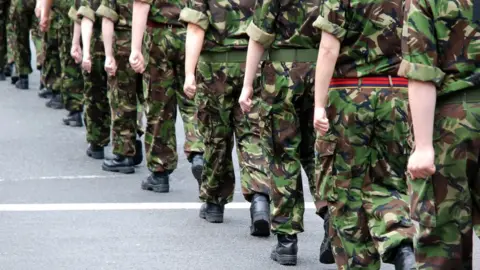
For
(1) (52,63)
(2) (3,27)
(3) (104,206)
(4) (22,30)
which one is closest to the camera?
(3) (104,206)

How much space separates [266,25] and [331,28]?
3.59 feet

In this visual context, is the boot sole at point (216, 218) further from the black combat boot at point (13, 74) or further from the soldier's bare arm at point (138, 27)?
the black combat boot at point (13, 74)

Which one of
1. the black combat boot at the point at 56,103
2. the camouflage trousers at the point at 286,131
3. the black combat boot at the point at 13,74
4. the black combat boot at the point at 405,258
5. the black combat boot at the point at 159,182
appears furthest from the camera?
the black combat boot at the point at 13,74

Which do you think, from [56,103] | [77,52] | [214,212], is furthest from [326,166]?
[56,103]

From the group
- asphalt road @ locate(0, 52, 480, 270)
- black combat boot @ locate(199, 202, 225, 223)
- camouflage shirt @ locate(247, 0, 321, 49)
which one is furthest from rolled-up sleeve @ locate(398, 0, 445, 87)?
black combat boot @ locate(199, 202, 225, 223)

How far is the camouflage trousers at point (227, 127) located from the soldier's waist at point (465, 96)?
3.08 meters

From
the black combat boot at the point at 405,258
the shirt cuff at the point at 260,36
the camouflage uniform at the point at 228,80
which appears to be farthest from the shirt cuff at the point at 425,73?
the camouflage uniform at the point at 228,80

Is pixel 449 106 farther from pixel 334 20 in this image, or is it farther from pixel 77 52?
pixel 77 52

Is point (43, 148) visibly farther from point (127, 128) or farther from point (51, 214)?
point (51, 214)

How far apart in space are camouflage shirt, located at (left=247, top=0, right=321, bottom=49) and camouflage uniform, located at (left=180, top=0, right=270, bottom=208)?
3.22 ft

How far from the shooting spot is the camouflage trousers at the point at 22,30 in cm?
1755

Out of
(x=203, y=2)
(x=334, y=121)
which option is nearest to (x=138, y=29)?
(x=203, y=2)

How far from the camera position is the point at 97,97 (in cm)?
1202

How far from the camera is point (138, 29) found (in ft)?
32.4
